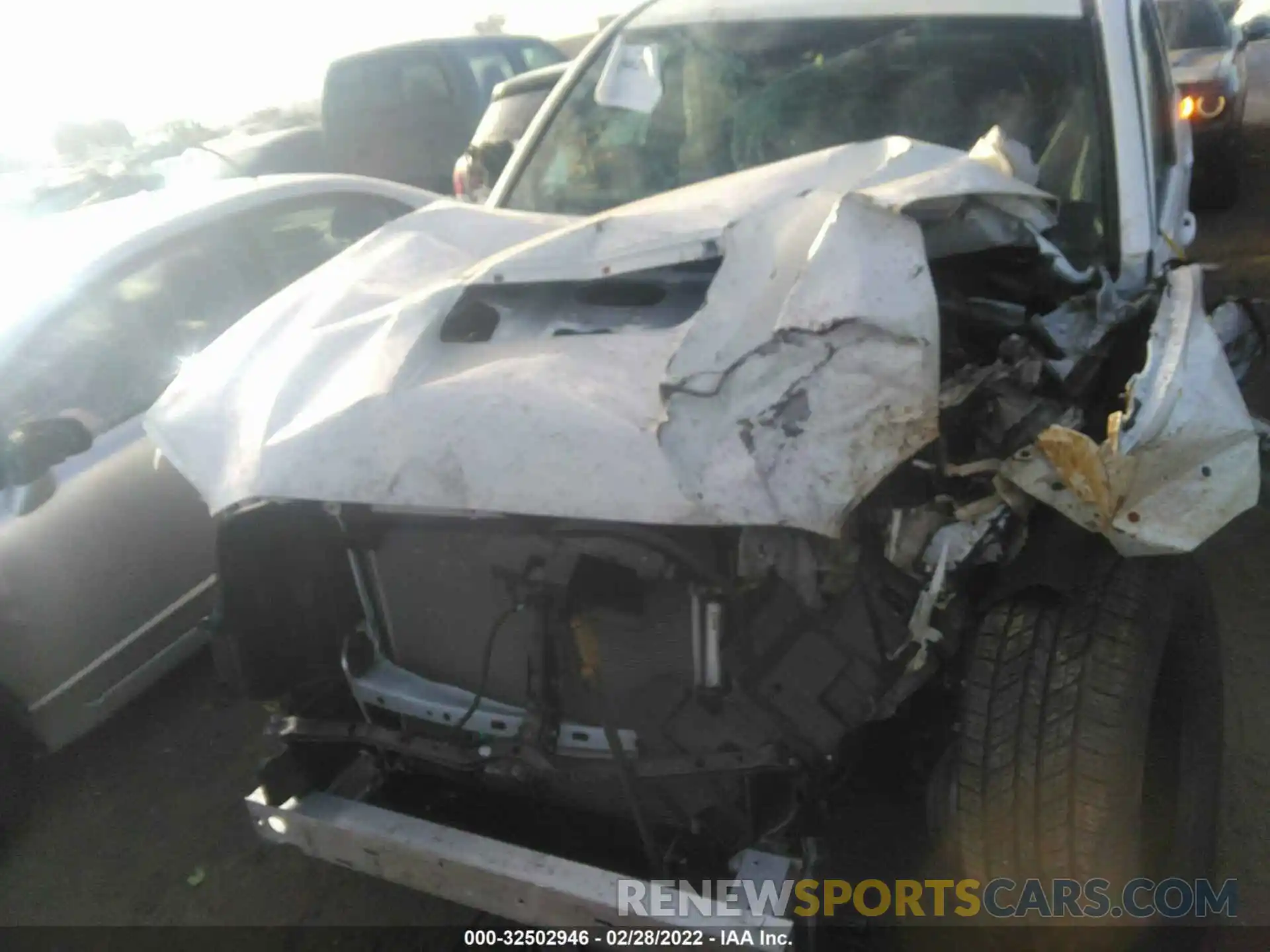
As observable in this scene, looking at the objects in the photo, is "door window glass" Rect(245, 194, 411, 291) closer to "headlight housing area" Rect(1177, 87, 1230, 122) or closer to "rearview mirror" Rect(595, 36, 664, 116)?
"rearview mirror" Rect(595, 36, 664, 116)

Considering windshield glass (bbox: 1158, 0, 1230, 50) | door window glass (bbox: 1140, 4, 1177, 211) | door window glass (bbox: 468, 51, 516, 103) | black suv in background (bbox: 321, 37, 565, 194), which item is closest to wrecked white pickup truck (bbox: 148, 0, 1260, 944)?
door window glass (bbox: 1140, 4, 1177, 211)

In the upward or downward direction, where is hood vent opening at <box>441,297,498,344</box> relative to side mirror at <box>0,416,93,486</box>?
upward

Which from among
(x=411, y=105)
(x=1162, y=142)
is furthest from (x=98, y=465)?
(x=411, y=105)

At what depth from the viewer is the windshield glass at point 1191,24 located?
7641 mm

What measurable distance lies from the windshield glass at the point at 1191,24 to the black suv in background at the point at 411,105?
5345 millimetres

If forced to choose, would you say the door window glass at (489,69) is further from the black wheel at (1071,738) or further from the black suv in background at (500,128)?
the black wheel at (1071,738)

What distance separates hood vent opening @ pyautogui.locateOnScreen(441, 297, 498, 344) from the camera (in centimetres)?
215

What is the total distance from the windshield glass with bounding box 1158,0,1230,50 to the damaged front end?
266 inches

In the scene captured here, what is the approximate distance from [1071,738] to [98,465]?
272 cm

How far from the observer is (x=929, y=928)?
88.0 inches

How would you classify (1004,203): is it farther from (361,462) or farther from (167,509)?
(167,509)

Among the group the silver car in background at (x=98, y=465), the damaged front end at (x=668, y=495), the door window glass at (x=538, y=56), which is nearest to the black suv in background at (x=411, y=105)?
the door window glass at (x=538, y=56)

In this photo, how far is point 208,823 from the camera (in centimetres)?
290

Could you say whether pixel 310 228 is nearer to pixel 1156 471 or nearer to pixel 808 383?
pixel 808 383
